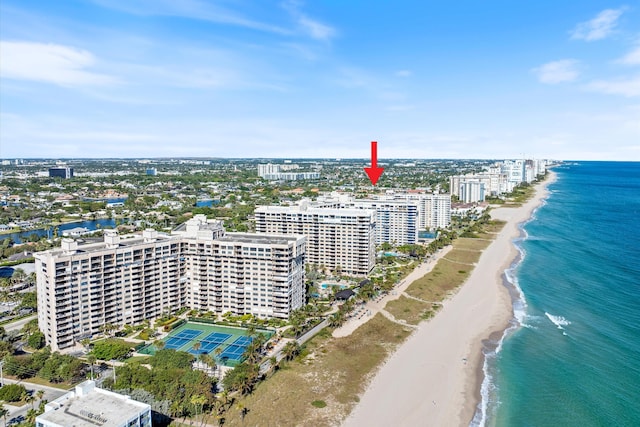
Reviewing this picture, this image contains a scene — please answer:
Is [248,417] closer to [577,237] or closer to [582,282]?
[582,282]

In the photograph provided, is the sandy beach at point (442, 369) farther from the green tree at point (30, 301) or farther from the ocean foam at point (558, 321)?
the green tree at point (30, 301)

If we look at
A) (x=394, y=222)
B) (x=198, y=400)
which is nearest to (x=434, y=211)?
(x=394, y=222)

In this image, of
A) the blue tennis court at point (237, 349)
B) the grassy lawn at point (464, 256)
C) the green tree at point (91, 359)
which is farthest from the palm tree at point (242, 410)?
the grassy lawn at point (464, 256)

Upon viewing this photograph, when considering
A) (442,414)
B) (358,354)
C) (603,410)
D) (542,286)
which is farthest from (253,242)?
(542,286)

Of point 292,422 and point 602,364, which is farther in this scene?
point 602,364

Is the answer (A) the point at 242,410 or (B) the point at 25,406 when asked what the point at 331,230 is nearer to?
(A) the point at 242,410

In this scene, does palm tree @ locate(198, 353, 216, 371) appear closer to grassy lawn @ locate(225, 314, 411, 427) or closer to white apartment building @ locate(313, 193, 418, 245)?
grassy lawn @ locate(225, 314, 411, 427)
